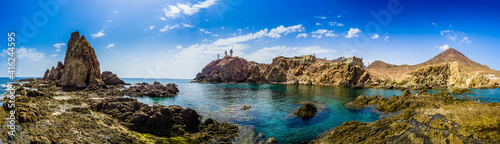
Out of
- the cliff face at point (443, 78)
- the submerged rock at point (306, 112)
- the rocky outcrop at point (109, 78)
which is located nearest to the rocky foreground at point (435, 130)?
Answer: the submerged rock at point (306, 112)

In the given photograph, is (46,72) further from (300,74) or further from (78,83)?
(300,74)

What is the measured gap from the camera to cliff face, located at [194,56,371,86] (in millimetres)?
92562

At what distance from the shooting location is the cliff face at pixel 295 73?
92562mm

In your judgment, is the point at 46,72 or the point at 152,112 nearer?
the point at 152,112

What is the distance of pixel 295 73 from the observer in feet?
398

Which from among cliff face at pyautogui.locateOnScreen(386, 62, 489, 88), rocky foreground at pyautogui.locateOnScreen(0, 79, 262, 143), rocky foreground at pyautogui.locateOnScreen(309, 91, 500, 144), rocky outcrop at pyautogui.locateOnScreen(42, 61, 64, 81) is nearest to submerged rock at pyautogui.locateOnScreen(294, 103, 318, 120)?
rocky foreground at pyautogui.locateOnScreen(309, 91, 500, 144)

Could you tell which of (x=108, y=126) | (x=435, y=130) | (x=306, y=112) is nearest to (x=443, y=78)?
(x=306, y=112)

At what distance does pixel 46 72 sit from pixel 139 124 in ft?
316

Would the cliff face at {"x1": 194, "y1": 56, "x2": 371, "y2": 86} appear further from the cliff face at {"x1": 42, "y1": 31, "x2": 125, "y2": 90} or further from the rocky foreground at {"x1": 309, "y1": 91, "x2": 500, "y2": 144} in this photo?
the cliff face at {"x1": 42, "y1": 31, "x2": 125, "y2": 90}

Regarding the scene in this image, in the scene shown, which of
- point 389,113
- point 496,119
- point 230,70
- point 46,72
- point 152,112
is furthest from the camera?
point 230,70

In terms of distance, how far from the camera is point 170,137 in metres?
12.8

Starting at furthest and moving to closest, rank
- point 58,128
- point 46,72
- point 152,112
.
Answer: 1. point 46,72
2. point 152,112
3. point 58,128

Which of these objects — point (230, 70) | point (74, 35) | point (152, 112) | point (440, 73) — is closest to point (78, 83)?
point (74, 35)

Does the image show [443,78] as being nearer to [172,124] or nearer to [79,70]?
[172,124]
